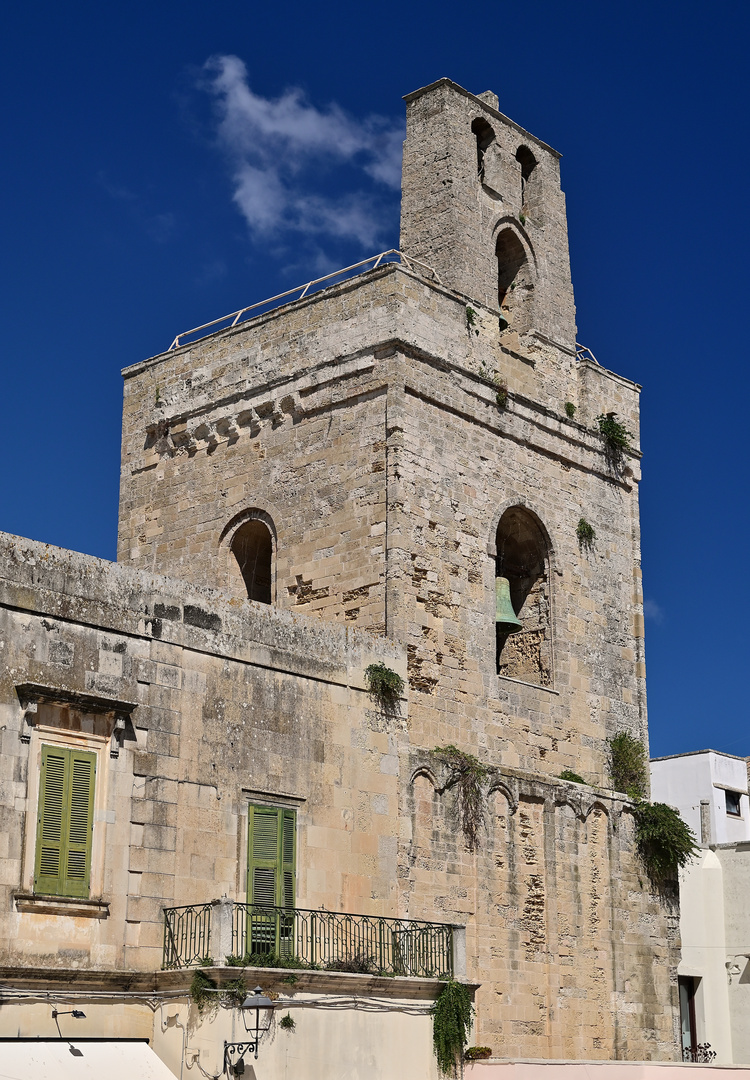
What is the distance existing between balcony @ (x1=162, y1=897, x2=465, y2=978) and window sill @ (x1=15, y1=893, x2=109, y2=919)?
32.4 inches

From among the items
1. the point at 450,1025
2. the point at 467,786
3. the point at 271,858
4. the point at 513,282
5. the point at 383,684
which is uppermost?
the point at 513,282

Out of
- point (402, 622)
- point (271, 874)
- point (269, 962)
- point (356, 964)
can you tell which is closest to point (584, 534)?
point (402, 622)

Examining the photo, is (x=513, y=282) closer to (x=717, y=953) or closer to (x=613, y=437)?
(x=613, y=437)

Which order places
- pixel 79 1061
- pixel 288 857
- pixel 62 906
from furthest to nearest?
1. pixel 288 857
2. pixel 62 906
3. pixel 79 1061

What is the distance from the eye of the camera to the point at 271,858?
1614cm

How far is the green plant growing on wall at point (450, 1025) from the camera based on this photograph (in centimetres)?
1599

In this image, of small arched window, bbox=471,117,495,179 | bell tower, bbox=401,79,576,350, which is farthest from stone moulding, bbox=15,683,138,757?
small arched window, bbox=471,117,495,179

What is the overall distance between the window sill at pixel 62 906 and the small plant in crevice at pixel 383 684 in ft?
14.9

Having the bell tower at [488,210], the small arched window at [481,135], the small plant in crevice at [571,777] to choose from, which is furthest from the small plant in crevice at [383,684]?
A: the small arched window at [481,135]

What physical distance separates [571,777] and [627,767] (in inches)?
52.4

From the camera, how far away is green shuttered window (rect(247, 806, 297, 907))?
1596 centimetres

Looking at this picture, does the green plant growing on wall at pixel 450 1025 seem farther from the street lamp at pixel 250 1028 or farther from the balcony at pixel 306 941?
the street lamp at pixel 250 1028

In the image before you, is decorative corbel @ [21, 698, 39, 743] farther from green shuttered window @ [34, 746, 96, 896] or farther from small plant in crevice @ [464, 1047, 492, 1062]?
small plant in crevice @ [464, 1047, 492, 1062]

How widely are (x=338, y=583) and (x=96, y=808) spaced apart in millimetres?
5614
